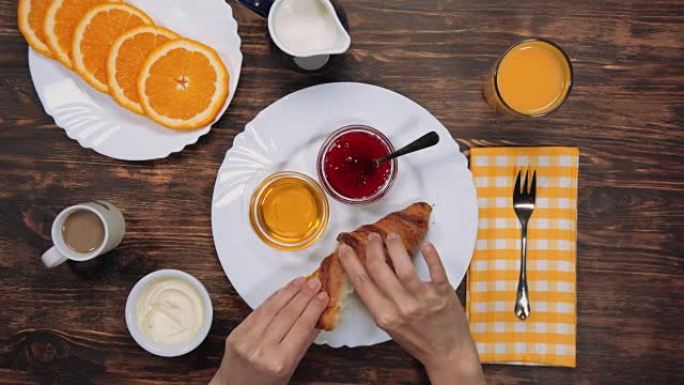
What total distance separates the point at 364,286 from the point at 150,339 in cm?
47

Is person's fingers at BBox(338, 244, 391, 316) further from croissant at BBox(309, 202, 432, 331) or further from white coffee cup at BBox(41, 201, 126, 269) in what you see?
white coffee cup at BBox(41, 201, 126, 269)

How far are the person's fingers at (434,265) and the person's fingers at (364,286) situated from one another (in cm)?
11

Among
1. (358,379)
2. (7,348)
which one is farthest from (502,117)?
(7,348)

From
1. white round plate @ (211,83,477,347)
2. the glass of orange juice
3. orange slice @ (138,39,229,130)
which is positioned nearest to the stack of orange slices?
orange slice @ (138,39,229,130)

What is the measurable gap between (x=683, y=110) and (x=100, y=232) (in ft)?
4.28

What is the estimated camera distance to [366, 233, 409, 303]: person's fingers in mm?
1197

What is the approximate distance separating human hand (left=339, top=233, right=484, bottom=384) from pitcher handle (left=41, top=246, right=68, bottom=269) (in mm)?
590

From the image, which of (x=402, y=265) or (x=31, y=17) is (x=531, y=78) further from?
(x=31, y=17)

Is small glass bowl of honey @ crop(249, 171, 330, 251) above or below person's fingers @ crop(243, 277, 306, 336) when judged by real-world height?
above

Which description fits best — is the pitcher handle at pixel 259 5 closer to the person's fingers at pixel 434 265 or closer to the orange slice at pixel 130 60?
the orange slice at pixel 130 60

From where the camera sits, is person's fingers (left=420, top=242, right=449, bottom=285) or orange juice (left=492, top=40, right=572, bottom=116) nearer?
person's fingers (left=420, top=242, right=449, bottom=285)

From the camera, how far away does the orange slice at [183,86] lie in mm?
1304

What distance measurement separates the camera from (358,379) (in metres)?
1.38

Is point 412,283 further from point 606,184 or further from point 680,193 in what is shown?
point 680,193
